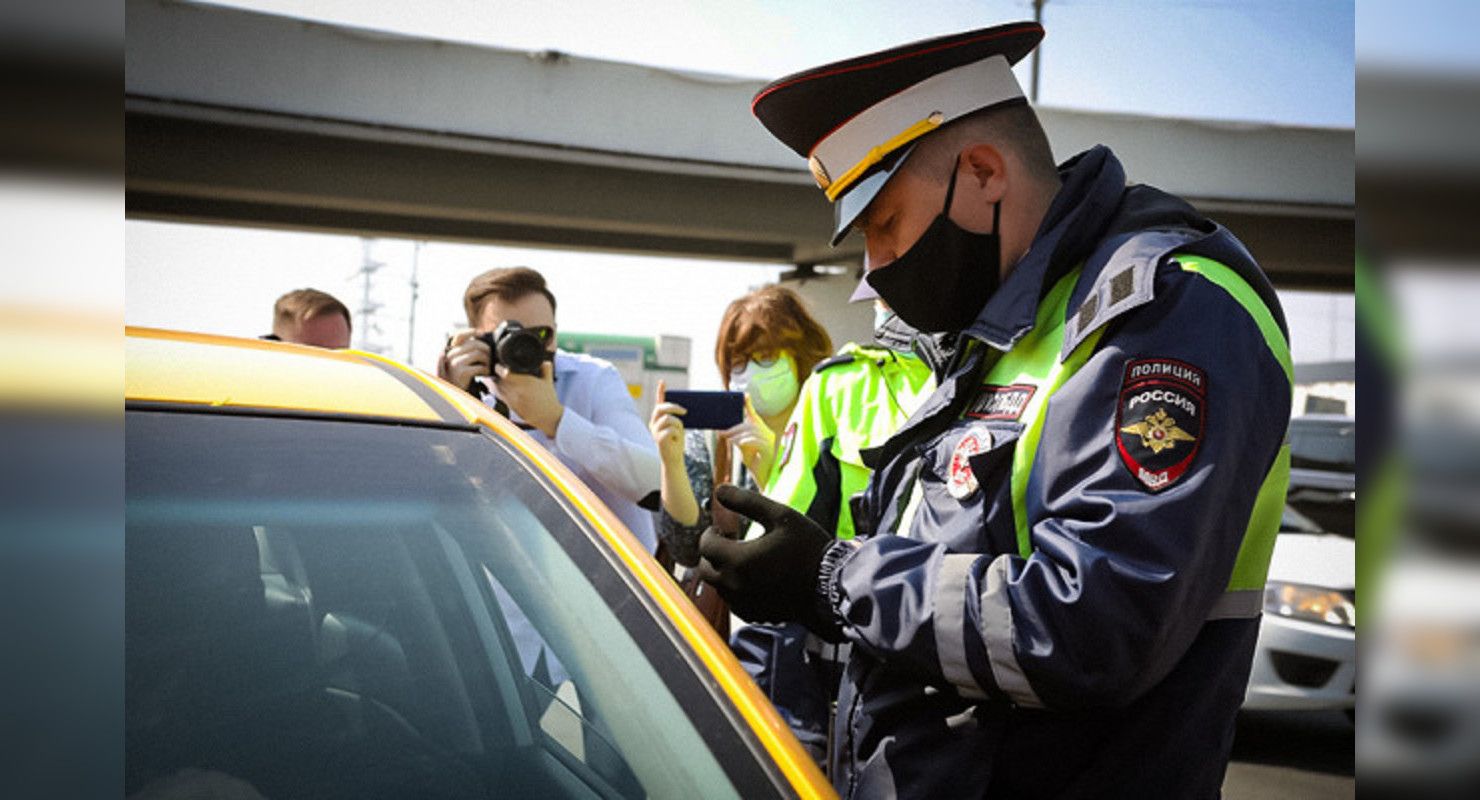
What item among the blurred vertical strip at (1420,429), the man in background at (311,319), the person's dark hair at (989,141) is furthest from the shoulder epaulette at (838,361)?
the man in background at (311,319)

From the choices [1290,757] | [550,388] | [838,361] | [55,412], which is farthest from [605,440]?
[1290,757]

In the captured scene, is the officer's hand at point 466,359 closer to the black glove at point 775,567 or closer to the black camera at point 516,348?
the black camera at point 516,348

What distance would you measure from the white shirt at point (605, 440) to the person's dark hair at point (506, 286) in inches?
8.1

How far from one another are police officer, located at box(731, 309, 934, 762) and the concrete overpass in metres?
10.3

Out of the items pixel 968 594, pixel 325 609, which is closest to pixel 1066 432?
pixel 968 594

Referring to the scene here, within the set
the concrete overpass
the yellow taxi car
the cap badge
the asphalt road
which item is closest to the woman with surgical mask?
the cap badge

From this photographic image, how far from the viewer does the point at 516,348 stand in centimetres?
291

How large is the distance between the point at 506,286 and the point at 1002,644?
92.3 inches

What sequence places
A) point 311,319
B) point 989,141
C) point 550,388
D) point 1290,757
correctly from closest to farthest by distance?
1. point 989,141
2. point 550,388
3. point 311,319
4. point 1290,757

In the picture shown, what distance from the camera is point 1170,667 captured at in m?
1.27

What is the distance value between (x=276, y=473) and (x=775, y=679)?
1198 mm

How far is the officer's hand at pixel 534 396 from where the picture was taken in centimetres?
296

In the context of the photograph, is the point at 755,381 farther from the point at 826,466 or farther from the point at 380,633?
the point at 380,633

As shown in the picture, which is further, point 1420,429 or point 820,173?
point 820,173
